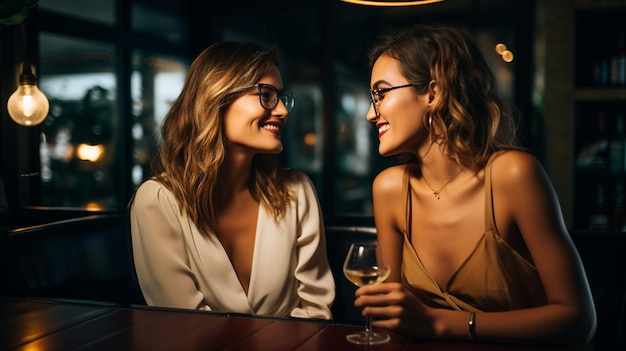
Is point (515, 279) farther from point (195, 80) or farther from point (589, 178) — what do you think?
point (589, 178)

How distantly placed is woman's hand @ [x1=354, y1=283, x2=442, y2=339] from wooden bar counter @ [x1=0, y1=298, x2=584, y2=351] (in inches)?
1.1

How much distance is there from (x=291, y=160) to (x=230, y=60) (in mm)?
3527

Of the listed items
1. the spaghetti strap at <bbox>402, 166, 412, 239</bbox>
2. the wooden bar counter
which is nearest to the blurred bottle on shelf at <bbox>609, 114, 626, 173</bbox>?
the spaghetti strap at <bbox>402, 166, 412, 239</bbox>

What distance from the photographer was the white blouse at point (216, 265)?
1835 millimetres

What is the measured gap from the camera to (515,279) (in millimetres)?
1598

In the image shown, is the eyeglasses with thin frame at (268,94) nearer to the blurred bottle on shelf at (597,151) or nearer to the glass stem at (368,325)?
the glass stem at (368,325)

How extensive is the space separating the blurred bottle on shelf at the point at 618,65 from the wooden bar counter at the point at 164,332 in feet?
10.0

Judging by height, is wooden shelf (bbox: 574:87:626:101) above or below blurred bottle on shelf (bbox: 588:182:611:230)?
above

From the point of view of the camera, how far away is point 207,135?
1.93 meters

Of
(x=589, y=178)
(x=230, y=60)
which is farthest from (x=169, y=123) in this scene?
(x=589, y=178)

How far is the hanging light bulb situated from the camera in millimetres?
2584

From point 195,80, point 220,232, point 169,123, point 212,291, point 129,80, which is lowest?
point 212,291

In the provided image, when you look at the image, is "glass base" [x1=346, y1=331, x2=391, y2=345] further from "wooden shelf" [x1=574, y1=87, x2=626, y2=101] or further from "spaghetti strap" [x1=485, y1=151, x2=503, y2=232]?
"wooden shelf" [x1=574, y1=87, x2=626, y2=101]

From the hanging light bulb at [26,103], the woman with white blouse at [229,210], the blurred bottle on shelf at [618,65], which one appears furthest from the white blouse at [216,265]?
the blurred bottle on shelf at [618,65]
